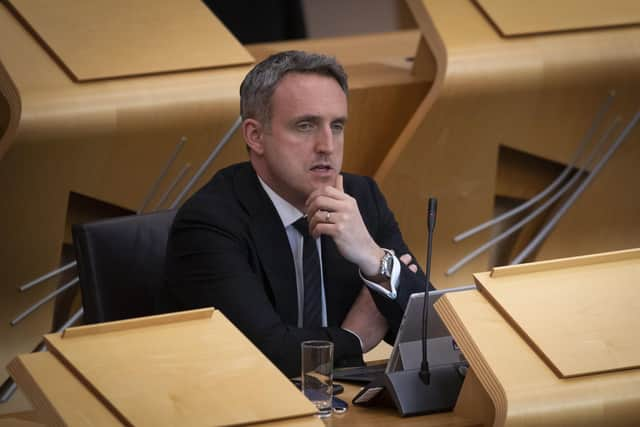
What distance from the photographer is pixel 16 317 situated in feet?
12.2

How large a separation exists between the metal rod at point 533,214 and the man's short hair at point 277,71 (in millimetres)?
1604

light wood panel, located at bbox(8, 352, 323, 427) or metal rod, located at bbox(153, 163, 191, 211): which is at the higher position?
metal rod, located at bbox(153, 163, 191, 211)

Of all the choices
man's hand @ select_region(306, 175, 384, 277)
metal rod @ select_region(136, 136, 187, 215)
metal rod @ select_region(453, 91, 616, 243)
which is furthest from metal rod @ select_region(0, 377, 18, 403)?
metal rod @ select_region(453, 91, 616, 243)

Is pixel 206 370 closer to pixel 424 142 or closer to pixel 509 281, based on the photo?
pixel 509 281

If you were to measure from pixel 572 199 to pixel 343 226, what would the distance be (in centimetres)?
199

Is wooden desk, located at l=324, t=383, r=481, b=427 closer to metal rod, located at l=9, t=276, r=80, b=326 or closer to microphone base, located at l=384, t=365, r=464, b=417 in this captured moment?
microphone base, located at l=384, t=365, r=464, b=417

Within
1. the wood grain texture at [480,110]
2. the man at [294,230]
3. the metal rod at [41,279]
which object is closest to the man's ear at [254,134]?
the man at [294,230]

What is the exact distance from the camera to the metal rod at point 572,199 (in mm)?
4402

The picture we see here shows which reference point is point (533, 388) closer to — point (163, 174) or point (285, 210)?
point (285, 210)

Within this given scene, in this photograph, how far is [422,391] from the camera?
2.08m

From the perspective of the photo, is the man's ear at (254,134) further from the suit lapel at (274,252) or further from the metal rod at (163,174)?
the metal rod at (163,174)

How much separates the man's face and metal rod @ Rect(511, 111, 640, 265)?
1.81 meters

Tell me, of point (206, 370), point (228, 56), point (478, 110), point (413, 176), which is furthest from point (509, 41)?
point (206, 370)

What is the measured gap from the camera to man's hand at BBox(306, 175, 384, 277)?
8.74ft
